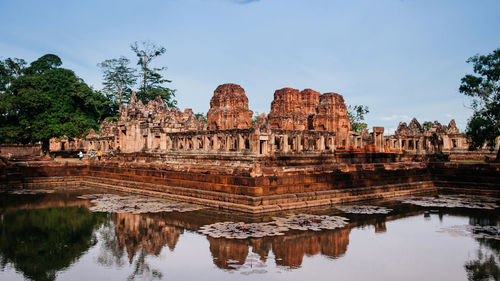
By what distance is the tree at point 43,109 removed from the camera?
33.4m

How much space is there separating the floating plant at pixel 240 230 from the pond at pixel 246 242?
0.02 m

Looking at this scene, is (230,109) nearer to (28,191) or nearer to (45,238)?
(28,191)

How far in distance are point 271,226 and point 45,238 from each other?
5166 mm

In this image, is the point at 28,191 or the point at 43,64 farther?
the point at 43,64

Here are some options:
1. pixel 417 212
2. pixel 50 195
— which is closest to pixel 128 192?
pixel 50 195

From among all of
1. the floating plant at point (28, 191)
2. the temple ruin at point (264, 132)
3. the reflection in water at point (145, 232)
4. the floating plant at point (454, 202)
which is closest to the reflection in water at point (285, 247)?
the reflection in water at point (145, 232)

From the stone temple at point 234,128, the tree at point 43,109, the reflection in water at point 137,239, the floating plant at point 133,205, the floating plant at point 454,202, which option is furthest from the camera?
the tree at point 43,109

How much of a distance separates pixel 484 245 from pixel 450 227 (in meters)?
1.81

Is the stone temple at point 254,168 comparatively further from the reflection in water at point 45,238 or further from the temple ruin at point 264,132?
the reflection in water at point 45,238

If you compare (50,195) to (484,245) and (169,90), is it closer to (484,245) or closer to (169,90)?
(484,245)

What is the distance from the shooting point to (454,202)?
13.3m

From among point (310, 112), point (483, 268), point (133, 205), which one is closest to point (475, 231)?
point (483, 268)

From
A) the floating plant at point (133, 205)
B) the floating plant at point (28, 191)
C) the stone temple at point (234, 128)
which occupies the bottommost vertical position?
the floating plant at point (133, 205)

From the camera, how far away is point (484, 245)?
766 cm
